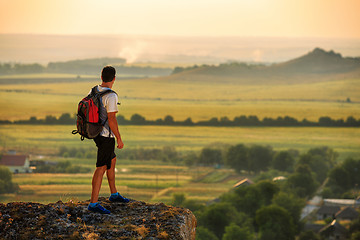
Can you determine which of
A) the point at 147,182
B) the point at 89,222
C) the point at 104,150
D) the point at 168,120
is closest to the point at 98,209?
the point at 89,222

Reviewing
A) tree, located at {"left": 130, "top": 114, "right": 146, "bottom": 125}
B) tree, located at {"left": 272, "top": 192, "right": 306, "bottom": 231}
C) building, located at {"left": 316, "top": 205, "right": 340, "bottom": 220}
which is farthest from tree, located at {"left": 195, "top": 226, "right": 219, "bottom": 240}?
tree, located at {"left": 130, "top": 114, "right": 146, "bottom": 125}

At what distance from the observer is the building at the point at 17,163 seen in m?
92.8

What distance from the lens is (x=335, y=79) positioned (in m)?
190

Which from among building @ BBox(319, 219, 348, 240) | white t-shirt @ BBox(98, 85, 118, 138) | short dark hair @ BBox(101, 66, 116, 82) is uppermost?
short dark hair @ BBox(101, 66, 116, 82)

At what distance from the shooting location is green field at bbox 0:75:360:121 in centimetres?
15338

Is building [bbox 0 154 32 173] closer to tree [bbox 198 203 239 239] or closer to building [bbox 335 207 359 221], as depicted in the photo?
tree [bbox 198 203 239 239]

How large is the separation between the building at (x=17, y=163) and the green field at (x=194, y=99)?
124 feet

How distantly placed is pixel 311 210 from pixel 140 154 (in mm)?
48946

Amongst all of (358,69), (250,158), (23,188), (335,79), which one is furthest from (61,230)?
(335,79)

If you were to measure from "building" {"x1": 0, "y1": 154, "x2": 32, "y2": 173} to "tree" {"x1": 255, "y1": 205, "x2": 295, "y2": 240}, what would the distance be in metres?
46.2

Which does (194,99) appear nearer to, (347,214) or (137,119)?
(137,119)

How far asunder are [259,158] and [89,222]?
3790 inches

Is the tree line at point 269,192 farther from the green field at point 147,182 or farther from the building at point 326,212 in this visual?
the green field at point 147,182

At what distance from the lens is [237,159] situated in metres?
103
